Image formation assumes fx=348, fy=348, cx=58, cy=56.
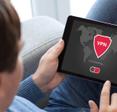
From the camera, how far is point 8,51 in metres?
0.56

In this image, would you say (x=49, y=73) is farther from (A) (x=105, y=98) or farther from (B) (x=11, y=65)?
(B) (x=11, y=65)

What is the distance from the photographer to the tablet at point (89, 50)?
0.88m

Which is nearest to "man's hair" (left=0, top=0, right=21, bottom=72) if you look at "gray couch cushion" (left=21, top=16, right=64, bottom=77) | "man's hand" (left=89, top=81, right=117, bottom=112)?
"man's hand" (left=89, top=81, right=117, bottom=112)

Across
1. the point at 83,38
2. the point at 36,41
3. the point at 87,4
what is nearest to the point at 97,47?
the point at 83,38

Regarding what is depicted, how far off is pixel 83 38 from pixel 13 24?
371mm

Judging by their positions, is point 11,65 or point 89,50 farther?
point 89,50

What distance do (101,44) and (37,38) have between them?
0.32 metres

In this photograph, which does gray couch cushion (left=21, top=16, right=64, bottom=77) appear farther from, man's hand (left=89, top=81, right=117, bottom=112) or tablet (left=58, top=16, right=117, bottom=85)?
man's hand (left=89, top=81, right=117, bottom=112)

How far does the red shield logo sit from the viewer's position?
34.7 inches

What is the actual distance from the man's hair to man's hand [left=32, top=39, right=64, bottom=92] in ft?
1.09

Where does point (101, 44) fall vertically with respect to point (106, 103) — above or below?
above

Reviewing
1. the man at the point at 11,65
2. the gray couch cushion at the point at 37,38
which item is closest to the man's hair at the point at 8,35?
the man at the point at 11,65

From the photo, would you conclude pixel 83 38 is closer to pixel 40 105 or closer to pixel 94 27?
pixel 94 27

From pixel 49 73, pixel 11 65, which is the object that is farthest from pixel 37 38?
pixel 11 65
